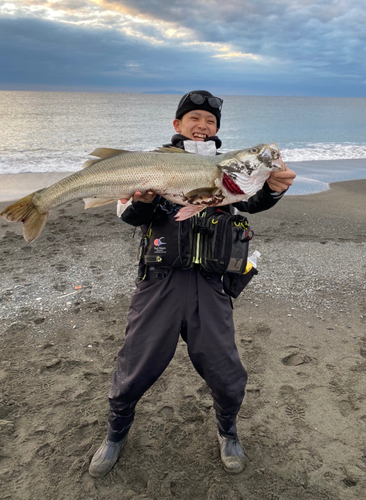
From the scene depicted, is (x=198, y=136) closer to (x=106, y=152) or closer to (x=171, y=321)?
(x=106, y=152)

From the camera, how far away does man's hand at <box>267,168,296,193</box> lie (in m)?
2.85

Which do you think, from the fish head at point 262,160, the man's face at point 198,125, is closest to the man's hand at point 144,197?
the fish head at point 262,160

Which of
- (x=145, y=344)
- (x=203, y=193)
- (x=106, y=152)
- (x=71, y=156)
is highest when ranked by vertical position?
(x=106, y=152)

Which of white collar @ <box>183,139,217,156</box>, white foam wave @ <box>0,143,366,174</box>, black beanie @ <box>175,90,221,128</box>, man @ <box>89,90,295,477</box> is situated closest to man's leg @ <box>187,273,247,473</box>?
man @ <box>89,90,295,477</box>

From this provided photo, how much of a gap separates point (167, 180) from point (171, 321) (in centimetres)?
116

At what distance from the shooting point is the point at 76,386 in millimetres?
4211

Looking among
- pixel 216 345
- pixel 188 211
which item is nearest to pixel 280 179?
pixel 188 211

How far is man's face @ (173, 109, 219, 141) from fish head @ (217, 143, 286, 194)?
728mm

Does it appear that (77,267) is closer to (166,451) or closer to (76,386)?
(76,386)

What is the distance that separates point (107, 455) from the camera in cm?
325

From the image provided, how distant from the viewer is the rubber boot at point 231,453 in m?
3.23

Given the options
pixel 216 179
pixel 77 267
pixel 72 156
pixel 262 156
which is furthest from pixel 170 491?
pixel 72 156

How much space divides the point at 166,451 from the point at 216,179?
255 centimetres

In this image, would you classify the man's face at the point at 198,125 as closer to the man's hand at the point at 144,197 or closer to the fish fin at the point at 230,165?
the fish fin at the point at 230,165
